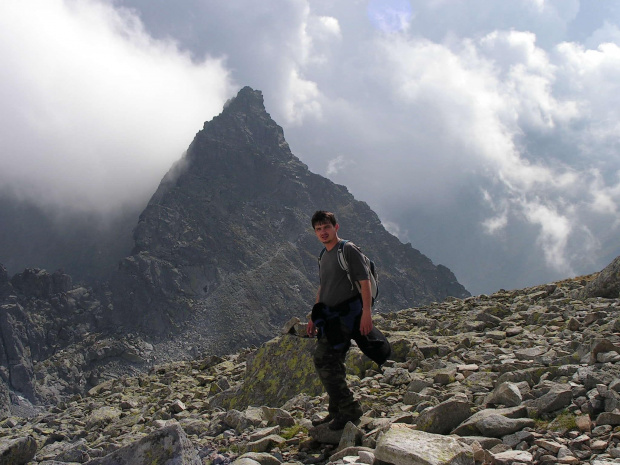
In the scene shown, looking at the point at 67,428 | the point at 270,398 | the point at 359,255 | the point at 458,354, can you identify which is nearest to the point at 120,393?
the point at 67,428

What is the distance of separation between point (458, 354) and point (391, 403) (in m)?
3.31

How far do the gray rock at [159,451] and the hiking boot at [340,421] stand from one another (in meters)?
2.31

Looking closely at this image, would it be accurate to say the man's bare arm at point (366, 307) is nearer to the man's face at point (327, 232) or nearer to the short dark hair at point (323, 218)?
the man's face at point (327, 232)

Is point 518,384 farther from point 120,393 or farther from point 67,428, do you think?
point 120,393

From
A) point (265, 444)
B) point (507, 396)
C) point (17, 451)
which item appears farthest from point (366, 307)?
point (17, 451)

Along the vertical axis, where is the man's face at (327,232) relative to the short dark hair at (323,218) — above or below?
below

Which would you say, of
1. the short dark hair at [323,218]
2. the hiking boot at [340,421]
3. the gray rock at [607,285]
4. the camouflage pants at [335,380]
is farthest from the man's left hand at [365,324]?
the gray rock at [607,285]

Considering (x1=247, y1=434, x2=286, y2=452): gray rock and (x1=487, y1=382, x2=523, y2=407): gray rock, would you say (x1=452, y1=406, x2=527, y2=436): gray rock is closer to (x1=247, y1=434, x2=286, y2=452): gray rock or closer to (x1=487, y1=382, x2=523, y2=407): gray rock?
(x1=487, y1=382, x2=523, y2=407): gray rock

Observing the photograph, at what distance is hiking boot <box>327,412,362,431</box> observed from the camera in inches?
258

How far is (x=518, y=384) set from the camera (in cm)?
654

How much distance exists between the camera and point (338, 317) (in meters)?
7.08

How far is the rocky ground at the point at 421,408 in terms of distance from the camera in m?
4.66

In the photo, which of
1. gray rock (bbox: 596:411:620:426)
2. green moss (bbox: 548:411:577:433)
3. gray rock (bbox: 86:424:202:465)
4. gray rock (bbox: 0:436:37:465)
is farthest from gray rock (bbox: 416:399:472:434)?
gray rock (bbox: 0:436:37:465)

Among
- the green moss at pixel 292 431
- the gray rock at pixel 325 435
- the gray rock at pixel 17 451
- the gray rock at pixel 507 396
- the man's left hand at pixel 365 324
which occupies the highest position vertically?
the man's left hand at pixel 365 324
